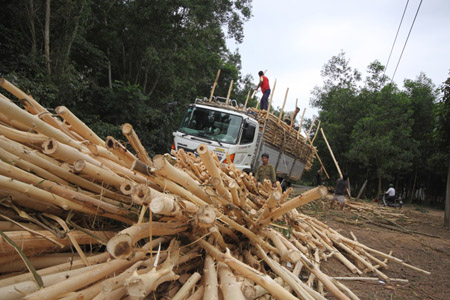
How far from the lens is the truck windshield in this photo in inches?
305

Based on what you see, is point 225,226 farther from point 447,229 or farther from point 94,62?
point 94,62

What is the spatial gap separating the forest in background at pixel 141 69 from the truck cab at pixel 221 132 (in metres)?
0.96

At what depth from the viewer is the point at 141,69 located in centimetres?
1534

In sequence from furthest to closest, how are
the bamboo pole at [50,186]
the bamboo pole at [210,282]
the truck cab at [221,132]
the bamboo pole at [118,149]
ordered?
the truck cab at [221,132] < the bamboo pole at [118,149] < the bamboo pole at [210,282] < the bamboo pole at [50,186]

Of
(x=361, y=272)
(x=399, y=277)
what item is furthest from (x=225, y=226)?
(x=399, y=277)

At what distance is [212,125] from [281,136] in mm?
3298

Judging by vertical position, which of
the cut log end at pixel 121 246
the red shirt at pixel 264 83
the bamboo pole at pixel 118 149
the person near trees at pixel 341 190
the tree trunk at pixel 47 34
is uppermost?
the red shirt at pixel 264 83

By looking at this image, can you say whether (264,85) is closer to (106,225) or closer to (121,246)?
(106,225)

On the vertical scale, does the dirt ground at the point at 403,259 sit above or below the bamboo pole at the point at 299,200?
below

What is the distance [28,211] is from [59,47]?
33.0 feet

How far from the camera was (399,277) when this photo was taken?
4098 mm

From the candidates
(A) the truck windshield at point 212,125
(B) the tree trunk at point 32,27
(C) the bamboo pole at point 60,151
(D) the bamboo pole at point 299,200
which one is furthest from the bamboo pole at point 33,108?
(B) the tree trunk at point 32,27

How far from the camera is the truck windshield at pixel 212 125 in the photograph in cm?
773

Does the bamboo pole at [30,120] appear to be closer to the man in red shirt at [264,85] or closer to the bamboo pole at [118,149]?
the bamboo pole at [118,149]
